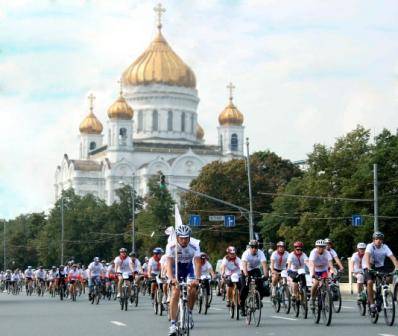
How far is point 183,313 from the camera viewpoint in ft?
54.3

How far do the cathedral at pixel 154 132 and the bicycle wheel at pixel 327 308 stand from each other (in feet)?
423

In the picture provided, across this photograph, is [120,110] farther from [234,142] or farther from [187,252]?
[187,252]

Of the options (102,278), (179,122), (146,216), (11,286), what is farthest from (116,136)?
(102,278)

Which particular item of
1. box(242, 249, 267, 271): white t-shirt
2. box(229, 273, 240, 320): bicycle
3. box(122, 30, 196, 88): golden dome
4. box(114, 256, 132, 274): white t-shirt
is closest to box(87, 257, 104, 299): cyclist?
box(114, 256, 132, 274): white t-shirt

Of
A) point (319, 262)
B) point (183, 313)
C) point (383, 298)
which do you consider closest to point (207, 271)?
point (319, 262)

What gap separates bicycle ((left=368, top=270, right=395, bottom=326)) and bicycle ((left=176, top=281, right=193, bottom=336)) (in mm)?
5613

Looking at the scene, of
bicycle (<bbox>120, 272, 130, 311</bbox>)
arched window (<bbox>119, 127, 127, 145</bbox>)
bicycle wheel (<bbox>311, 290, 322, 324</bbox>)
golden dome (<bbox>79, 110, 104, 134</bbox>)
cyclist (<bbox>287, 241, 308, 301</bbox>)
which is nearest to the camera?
bicycle wheel (<bbox>311, 290, 322, 324</bbox>)

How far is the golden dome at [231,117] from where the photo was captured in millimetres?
162750

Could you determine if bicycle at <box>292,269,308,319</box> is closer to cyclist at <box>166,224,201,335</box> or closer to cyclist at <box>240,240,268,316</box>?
cyclist at <box>240,240,268,316</box>

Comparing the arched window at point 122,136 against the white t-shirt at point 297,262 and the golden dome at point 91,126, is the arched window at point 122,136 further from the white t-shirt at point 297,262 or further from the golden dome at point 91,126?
the white t-shirt at point 297,262

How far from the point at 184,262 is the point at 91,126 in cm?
15176

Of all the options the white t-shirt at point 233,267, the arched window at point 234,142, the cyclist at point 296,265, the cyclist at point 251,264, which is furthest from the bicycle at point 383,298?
the arched window at point 234,142

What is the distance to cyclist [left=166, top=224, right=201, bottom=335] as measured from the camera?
1691cm

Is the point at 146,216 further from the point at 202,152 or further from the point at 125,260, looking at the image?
the point at 125,260
